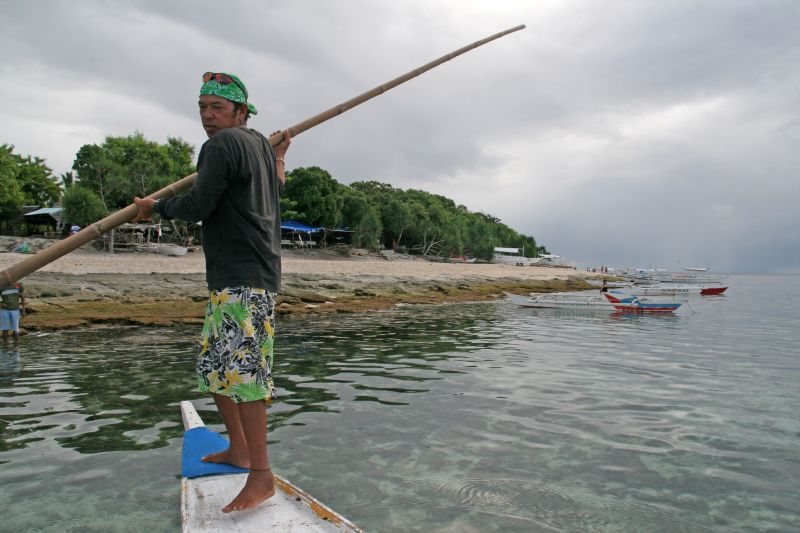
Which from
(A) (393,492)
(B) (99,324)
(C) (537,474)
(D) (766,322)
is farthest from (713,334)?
(B) (99,324)

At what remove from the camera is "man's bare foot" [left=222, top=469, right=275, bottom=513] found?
A: 9.74 ft

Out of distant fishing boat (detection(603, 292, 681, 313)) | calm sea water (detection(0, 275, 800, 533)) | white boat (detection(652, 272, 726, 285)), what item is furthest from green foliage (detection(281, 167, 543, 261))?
calm sea water (detection(0, 275, 800, 533))

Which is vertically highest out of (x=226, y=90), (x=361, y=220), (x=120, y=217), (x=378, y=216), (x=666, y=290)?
(x=378, y=216)

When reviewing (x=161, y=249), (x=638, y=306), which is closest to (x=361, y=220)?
(x=161, y=249)

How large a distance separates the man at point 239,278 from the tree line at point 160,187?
39.4 meters

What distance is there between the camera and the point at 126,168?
45500 millimetres

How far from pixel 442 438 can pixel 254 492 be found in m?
2.54

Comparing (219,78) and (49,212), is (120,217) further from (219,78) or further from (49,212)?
(49,212)

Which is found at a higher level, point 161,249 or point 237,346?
point 161,249

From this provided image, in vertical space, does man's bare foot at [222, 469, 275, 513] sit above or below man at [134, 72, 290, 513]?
below

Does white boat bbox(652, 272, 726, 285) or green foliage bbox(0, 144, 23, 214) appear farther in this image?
white boat bbox(652, 272, 726, 285)

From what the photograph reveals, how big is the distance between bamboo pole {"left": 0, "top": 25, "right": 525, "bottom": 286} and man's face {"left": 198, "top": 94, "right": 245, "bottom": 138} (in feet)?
1.15

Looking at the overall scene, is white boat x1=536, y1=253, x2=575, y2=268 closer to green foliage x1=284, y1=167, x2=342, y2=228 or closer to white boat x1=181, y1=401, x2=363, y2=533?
green foliage x1=284, y1=167, x2=342, y2=228

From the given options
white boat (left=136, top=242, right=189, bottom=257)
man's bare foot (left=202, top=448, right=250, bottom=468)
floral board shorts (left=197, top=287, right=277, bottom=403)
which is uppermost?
white boat (left=136, top=242, right=189, bottom=257)
